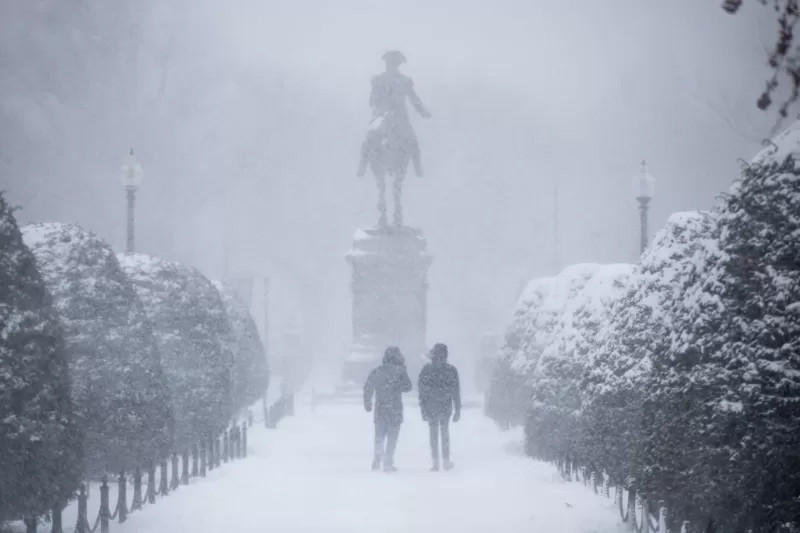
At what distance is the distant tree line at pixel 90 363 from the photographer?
8.26 meters

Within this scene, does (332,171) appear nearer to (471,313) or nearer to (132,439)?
(471,313)

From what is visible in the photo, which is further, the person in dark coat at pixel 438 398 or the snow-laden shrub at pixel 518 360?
the snow-laden shrub at pixel 518 360

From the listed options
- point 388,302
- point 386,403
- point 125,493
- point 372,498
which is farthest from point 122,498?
point 388,302

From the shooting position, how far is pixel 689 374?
726 centimetres

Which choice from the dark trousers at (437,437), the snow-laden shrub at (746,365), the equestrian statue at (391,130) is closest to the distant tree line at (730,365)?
the snow-laden shrub at (746,365)

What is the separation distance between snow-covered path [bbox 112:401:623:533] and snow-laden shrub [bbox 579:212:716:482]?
0.76 metres

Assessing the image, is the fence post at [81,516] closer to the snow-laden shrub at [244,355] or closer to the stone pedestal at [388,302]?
the snow-laden shrub at [244,355]

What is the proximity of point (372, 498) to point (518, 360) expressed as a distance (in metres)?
8.36

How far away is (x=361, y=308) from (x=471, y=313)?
135 feet

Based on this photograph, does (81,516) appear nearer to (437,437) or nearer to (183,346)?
(437,437)

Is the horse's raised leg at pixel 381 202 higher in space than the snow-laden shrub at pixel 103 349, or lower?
higher

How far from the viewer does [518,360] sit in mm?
20016

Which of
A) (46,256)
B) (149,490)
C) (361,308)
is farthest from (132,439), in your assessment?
(361,308)

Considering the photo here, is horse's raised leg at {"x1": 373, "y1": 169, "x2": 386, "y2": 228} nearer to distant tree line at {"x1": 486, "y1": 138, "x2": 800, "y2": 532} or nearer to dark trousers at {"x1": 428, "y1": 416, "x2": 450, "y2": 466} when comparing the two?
dark trousers at {"x1": 428, "y1": 416, "x2": 450, "y2": 466}
